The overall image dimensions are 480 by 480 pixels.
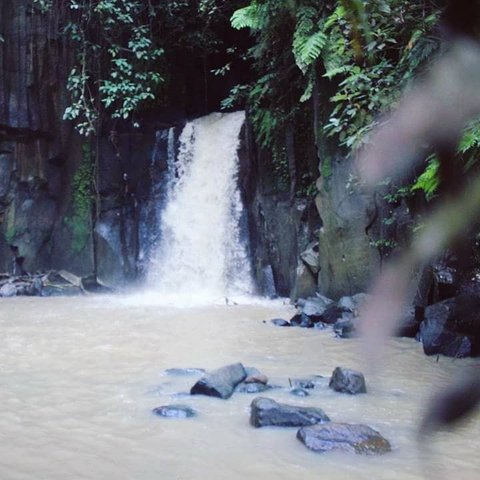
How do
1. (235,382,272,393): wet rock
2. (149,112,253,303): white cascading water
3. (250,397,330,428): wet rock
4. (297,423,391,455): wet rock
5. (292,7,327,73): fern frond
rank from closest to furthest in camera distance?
(297,423,391,455): wet rock, (250,397,330,428): wet rock, (235,382,272,393): wet rock, (292,7,327,73): fern frond, (149,112,253,303): white cascading water

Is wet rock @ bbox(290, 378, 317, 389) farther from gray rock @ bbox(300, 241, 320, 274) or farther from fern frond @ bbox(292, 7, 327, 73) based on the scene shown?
fern frond @ bbox(292, 7, 327, 73)

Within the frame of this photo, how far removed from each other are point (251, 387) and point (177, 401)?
59cm

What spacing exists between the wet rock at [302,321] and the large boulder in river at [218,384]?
10.2 feet

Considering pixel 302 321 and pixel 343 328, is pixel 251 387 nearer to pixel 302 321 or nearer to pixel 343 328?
pixel 343 328

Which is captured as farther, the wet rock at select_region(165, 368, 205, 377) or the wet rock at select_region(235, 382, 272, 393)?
the wet rock at select_region(165, 368, 205, 377)

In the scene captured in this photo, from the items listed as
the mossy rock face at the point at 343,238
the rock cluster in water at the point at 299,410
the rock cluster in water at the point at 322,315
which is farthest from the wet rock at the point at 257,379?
the mossy rock face at the point at 343,238

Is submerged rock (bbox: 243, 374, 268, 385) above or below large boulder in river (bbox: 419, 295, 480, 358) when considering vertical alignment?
below

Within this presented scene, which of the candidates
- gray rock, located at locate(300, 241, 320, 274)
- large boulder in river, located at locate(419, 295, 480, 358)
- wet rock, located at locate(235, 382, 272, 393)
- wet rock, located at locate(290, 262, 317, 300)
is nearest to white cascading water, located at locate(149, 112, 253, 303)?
wet rock, located at locate(290, 262, 317, 300)

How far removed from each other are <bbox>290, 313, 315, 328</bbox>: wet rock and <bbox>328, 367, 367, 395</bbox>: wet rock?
3.06 m

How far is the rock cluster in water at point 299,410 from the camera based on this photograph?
3.20m

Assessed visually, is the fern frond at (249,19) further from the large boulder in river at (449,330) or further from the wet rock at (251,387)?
the wet rock at (251,387)

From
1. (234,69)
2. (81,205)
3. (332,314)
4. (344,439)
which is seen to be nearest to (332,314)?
(332,314)

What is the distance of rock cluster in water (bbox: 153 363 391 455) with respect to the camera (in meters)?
3.20

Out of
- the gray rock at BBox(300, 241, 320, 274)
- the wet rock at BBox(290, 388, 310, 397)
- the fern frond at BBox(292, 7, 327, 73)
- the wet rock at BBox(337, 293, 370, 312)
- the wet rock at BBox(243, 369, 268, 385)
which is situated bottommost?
the wet rock at BBox(290, 388, 310, 397)
